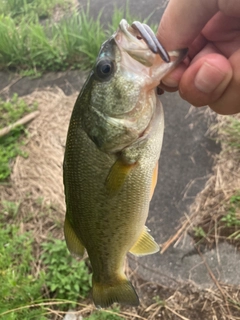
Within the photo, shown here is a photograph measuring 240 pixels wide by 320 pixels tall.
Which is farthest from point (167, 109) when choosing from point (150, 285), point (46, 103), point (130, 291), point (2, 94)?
point (130, 291)

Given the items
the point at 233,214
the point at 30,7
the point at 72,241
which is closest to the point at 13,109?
the point at 30,7

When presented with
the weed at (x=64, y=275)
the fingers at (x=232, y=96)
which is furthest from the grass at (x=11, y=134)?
the fingers at (x=232, y=96)

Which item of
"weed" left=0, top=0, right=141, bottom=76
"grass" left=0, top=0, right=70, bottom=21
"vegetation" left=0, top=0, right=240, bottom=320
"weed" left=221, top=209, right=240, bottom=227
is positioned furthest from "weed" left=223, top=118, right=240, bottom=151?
"grass" left=0, top=0, right=70, bottom=21

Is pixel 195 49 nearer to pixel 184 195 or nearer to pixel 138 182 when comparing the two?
pixel 138 182

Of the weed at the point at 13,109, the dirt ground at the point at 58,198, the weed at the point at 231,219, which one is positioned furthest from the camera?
the weed at the point at 13,109

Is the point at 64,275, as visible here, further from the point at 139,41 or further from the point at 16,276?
the point at 139,41

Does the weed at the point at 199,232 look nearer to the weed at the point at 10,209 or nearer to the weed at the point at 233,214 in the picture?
the weed at the point at 233,214
